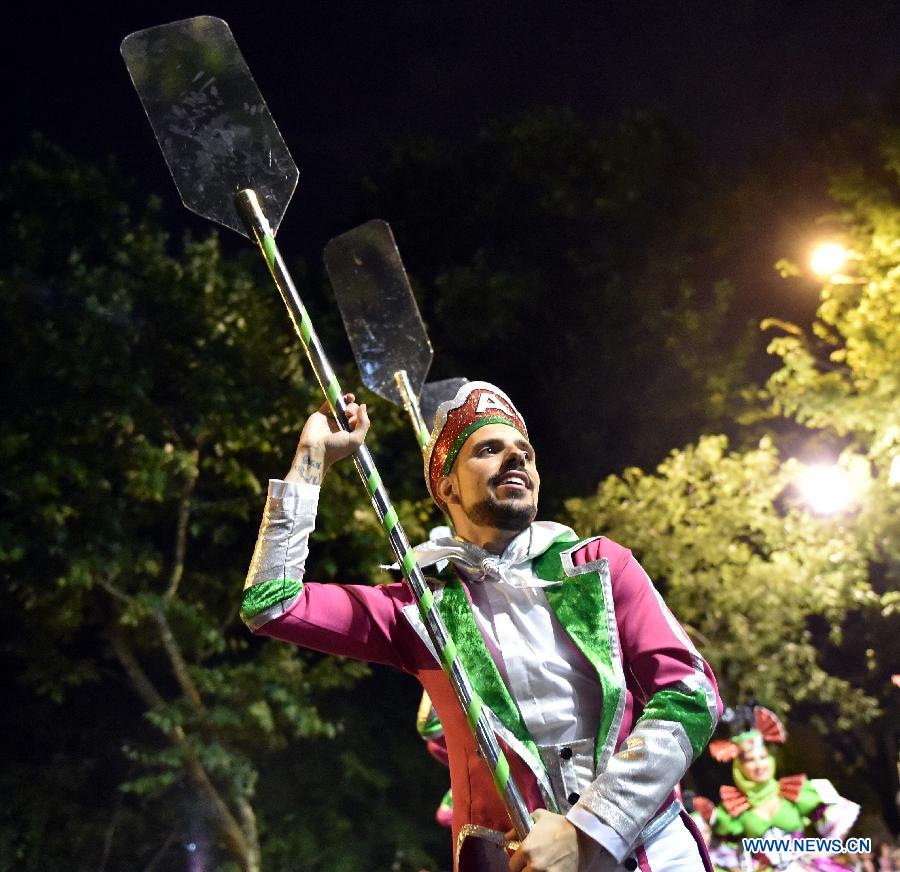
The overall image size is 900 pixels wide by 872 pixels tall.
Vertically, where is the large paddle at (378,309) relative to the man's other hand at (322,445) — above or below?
above

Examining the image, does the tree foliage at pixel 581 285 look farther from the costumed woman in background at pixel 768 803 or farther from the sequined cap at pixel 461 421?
the sequined cap at pixel 461 421

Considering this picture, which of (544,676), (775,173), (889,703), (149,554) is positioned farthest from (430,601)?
(775,173)

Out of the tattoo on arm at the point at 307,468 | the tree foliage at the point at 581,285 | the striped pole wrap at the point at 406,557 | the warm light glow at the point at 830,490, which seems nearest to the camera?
the striped pole wrap at the point at 406,557

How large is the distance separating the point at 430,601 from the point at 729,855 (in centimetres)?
528

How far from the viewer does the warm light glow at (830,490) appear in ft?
31.3

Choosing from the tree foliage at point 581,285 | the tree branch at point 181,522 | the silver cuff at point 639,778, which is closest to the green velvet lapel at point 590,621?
the silver cuff at point 639,778

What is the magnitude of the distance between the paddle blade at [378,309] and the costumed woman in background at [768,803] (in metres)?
3.60

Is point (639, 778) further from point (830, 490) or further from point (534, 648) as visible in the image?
point (830, 490)

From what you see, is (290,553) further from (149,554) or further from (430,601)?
(149,554)

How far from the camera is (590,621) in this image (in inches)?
91.5

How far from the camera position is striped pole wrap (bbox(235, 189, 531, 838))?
212 centimetres

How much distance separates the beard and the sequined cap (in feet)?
0.65

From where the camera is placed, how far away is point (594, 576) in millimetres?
2352

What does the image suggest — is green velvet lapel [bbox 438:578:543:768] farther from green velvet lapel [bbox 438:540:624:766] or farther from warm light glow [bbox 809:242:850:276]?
warm light glow [bbox 809:242:850:276]
